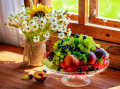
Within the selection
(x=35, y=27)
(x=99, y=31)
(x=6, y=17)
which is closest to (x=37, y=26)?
(x=35, y=27)

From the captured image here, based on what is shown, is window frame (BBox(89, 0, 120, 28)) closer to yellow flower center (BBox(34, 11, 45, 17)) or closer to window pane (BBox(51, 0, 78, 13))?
window pane (BBox(51, 0, 78, 13))

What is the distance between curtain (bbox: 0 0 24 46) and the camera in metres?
2.16

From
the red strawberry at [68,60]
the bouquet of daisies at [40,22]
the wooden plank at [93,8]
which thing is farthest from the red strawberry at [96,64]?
the wooden plank at [93,8]

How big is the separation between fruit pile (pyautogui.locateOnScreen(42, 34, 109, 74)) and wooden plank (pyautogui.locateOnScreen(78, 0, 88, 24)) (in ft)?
1.18

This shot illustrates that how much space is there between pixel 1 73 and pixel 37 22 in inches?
16.8

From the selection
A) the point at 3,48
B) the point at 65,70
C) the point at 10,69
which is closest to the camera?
the point at 65,70

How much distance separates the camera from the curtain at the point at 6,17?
2.16 metres

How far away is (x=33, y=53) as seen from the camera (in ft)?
6.12

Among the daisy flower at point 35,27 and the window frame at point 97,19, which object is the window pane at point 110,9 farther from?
the daisy flower at point 35,27

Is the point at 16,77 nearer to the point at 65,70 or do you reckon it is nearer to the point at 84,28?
the point at 65,70

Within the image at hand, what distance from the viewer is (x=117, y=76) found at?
173 cm

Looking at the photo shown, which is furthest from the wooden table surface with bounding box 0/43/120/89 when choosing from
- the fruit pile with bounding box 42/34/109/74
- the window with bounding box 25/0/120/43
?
the window with bounding box 25/0/120/43

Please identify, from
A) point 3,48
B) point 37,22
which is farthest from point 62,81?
point 3,48

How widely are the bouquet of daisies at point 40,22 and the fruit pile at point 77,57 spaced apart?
144 mm
